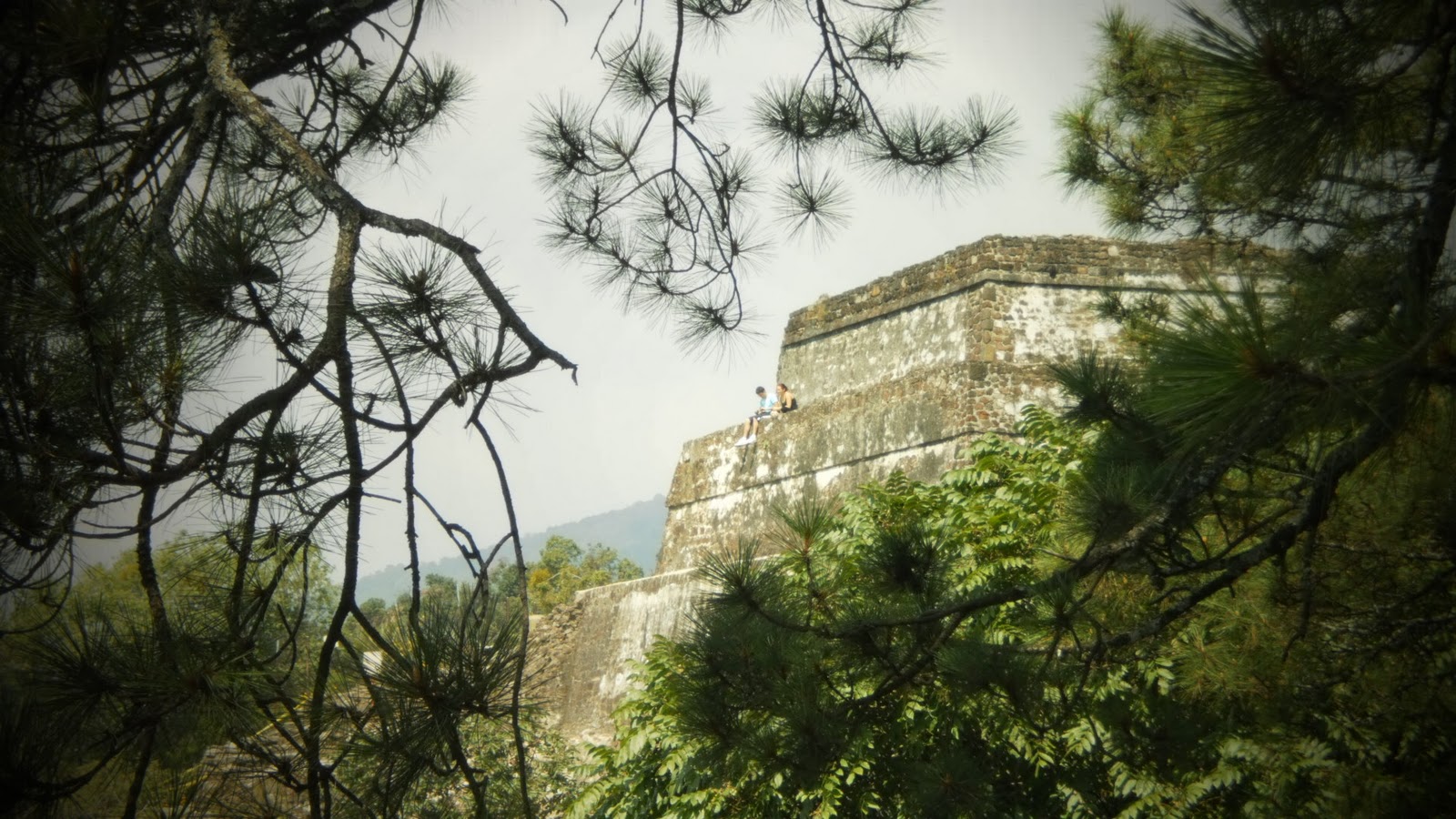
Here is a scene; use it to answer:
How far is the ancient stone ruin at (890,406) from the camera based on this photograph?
9.70 meters

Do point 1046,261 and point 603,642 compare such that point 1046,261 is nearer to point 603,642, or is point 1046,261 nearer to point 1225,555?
point 603,642

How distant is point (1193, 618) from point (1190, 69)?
2626 millimetres

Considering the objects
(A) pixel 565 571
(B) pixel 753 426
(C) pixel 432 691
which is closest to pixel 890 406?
(B) pixel 753 426

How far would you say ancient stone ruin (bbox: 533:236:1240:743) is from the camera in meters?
9.70

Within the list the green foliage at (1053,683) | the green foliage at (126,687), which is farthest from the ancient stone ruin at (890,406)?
the green foliage at (126,687)

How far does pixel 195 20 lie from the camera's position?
277 centimetres

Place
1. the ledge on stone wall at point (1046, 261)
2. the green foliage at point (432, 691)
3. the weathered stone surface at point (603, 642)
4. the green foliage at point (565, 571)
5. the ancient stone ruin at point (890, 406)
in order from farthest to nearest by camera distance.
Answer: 1. the green foliage at point (565, 571)
2. the ledge on stone wall at point (1046, 261)
3. the weathered stone surface at point (603, 642)
4. the ancient stone ruin at point (890, 406)
5. the green foliage at point (432, 691)

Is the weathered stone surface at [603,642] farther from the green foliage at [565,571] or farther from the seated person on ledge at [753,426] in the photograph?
the green foliage at [565,571]

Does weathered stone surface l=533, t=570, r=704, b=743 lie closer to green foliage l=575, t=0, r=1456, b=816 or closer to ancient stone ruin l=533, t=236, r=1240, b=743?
ancient stone ruin l=533, t=236, r=1240, b=743

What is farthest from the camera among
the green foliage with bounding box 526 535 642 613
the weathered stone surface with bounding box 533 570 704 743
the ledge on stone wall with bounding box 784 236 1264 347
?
the green foliage with bounding box 526 535 642 613

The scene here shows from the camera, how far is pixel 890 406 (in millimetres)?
10062

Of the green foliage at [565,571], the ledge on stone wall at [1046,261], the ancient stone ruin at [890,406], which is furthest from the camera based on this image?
the green foliage at [565,571]

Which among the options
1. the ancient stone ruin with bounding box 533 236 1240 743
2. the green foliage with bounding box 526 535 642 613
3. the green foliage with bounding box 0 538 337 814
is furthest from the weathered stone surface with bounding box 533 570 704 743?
the green foliage with bounding box 526 535 642 613

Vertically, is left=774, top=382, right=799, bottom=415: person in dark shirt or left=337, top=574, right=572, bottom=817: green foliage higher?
left=774, top=382, right=799, bottom=415: person in dark shirt
